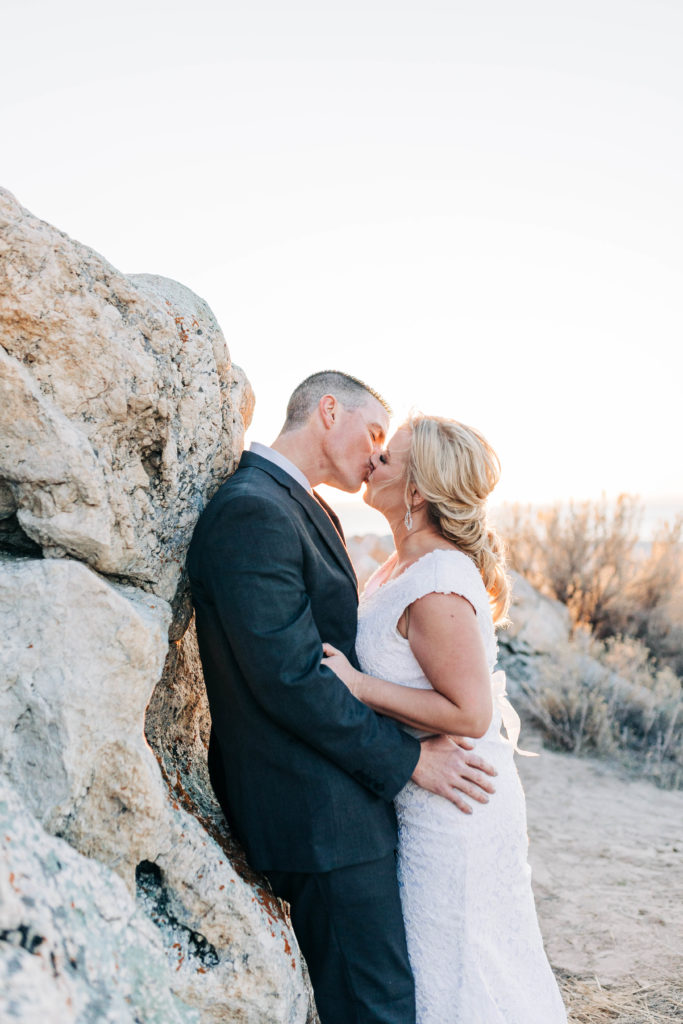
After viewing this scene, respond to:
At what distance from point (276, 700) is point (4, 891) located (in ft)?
2.73

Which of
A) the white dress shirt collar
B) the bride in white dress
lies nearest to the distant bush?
the bride in white dress

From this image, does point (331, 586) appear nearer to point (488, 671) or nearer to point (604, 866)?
point (488, 671)

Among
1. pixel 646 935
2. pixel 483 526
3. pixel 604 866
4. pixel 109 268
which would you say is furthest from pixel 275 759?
pixel 604 866

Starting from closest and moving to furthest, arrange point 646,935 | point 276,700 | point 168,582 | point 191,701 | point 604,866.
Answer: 1. point 276,700
2. point 168,582
3. point 191,701
4. point 646,935
5. point 604,866

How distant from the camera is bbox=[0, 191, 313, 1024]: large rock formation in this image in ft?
5.47

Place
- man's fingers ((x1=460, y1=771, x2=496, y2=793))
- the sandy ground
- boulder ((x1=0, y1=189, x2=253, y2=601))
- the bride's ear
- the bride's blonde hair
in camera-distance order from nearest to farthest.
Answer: boulder ((x1=0, y1=189, x2=253, y2=601))
man's fingers ((x1=460, y1=771, x2=496, y2=793))
the bride's blonde hair
the bride's ear
the sandy ground

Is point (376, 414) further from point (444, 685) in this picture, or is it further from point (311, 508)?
point (444, 685)

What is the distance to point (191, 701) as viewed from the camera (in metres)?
2.54

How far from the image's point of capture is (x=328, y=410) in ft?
9.04

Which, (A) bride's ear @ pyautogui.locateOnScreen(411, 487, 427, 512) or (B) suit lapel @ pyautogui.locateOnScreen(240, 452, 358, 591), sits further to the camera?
(A) bride's ear @ pyautogui.locateOnScreen(411, 487, 427, 512)

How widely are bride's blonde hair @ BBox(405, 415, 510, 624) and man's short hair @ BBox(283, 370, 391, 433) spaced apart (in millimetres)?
279

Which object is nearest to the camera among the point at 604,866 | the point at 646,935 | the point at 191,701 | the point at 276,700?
the point at 276,700

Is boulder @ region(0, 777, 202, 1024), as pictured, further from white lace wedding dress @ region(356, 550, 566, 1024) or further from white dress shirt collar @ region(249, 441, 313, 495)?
white dress shirt collar @ region(249, 441, 313, 495)

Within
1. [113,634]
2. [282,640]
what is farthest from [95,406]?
[282,640]
